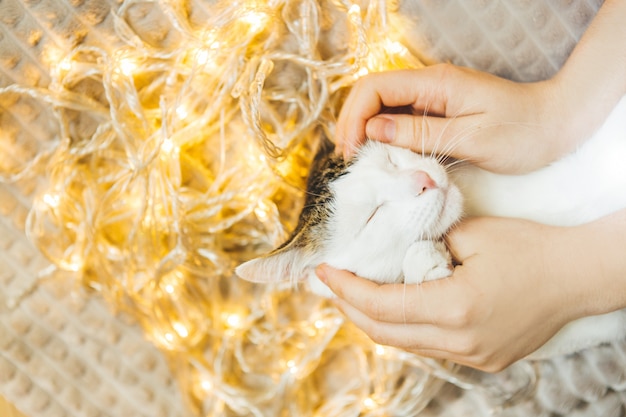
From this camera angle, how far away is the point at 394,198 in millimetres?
756

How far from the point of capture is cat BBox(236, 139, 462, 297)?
75 centimetres

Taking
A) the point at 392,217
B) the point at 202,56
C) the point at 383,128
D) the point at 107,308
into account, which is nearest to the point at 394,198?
the point at 392,217

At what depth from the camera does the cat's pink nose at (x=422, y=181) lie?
0.73 meters

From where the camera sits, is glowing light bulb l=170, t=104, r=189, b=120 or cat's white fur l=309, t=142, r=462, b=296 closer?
cat's white fur l=309, t=142, r=462, b=296

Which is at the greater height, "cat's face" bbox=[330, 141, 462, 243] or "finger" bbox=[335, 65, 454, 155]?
"finger" bbox=[335, 65, 454, 155]

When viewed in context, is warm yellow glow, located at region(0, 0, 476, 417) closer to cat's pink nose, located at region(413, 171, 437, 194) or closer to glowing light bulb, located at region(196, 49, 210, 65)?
glowing light bulb, located at region(196, 49, 210, 65)

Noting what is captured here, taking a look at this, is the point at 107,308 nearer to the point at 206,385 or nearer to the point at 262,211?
the point at 206,385

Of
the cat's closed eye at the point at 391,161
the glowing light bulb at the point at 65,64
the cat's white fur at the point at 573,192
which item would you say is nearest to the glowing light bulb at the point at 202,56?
the glowing light bulb at the point at 65,64

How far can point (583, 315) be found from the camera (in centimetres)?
82

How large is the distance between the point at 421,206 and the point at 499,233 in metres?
0.15

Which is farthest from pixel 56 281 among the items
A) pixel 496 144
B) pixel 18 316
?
pixel 496 144

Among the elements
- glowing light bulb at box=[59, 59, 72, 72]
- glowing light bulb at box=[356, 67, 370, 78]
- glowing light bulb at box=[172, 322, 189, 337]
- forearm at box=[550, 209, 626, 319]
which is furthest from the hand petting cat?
glowing light bulb at box=[59, 59, 72, 72]

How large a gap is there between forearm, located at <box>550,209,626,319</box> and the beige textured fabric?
0.28 metres

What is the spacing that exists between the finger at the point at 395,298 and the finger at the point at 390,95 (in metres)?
0.22
